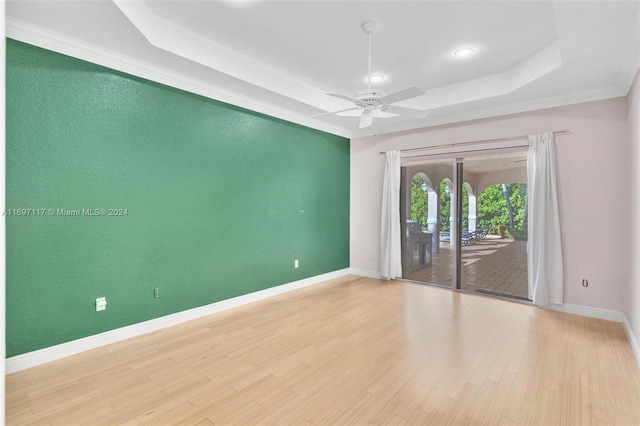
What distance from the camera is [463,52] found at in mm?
3398

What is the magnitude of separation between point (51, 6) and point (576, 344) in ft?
17.7

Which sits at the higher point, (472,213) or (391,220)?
(472,213)

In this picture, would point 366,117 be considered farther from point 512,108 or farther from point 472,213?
point 472,213

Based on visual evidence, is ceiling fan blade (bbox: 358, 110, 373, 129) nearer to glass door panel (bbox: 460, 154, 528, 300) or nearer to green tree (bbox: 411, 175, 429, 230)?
glass door panel (bbox: 460, 154, 528, 300)

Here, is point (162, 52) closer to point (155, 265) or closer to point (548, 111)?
point (155, 265)

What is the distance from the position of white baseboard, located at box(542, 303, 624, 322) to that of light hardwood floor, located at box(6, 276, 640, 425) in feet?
0.38

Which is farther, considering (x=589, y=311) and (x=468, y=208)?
(x=468, y=208)

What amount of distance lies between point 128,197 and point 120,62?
1323mm

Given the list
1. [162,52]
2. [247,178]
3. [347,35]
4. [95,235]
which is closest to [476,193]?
[347,35]

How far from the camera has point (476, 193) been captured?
4.88 m

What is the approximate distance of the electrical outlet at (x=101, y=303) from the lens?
9.89ft

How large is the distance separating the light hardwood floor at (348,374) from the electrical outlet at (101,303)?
14.5 inches

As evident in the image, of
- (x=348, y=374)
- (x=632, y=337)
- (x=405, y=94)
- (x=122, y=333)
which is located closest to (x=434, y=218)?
(x=632, y=337)

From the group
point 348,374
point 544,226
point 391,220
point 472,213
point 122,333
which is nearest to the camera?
point 348,374
